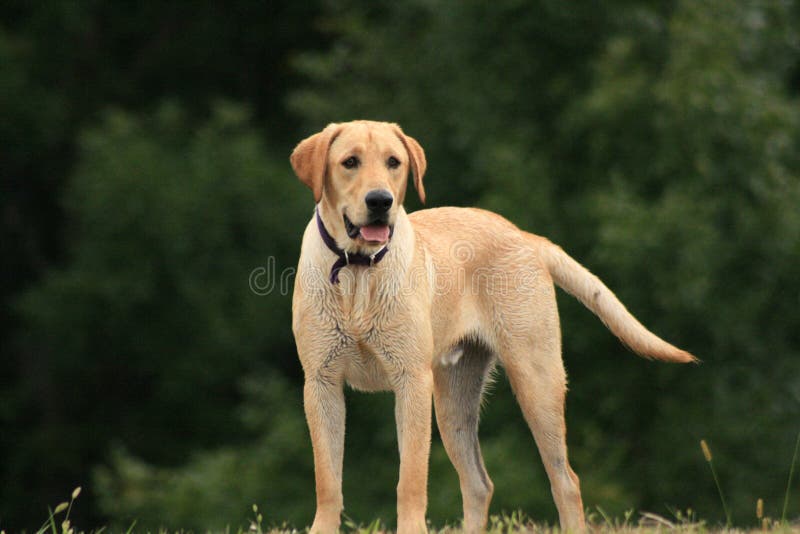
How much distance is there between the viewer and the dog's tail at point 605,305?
639 cm

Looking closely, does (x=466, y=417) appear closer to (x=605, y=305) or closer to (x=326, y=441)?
(x=605, y=305)

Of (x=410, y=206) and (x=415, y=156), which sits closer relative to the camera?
(x=415, y=156)

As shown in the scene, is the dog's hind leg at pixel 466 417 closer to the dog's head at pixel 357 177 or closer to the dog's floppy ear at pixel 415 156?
the dog's floppy ear at pixel 415 156

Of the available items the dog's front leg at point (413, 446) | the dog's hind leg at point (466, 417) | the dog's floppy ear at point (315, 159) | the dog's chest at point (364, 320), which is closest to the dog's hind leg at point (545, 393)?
the dog's hind leg at point (466, 417)

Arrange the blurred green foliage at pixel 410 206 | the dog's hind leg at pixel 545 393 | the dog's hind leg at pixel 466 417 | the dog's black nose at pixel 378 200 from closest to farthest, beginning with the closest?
the dog's black nose at pixel 378 200
the dog's hind leg at pixel 545 393
the dog's hind leg at pixel 466 417
the blurred green foliage at pixel 410 206

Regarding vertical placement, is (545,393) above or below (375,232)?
below

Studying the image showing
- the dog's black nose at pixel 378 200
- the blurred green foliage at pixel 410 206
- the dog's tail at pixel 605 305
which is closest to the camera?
the dog's black nose at pixel 378 200

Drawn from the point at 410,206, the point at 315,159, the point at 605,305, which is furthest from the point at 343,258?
the point at 410,206

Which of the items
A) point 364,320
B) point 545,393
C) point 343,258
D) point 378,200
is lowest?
point 545,393

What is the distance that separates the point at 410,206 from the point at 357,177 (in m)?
9.05

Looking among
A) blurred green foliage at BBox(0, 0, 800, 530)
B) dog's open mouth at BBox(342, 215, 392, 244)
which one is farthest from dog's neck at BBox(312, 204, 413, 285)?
blurred green foliage at BBox(0, 0, 800, 530)

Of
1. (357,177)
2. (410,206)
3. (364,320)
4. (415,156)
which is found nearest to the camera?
(357,177)

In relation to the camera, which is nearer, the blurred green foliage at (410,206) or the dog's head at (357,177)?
the dog's head at (357,177)

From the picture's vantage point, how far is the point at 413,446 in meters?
5.50
